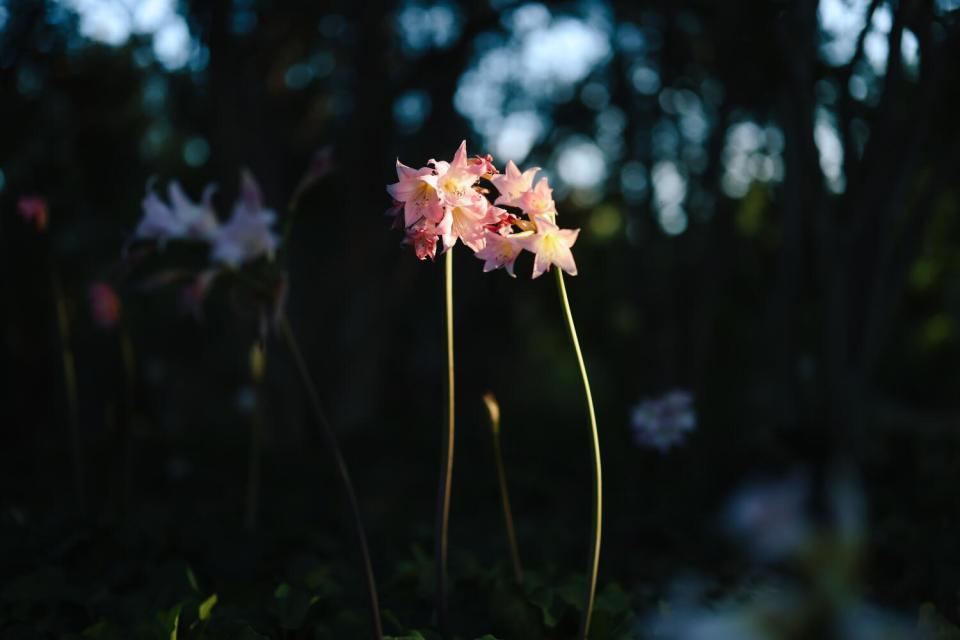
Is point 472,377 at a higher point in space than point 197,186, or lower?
lower

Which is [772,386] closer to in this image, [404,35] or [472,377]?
[404,35]

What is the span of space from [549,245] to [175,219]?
137 centimetres

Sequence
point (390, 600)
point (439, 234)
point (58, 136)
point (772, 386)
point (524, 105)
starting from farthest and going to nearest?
point (524, 105), point (58, 136), point (772, 386), point (390, 600), point (439, 234)

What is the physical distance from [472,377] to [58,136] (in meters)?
8.40

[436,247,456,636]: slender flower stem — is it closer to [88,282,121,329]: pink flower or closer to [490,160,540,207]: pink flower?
[490,160,540,207]: pink flower

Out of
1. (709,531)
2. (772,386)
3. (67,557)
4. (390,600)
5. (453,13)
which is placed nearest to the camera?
(390,600)

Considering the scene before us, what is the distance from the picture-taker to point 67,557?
2.94m

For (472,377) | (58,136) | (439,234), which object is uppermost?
(58,136)

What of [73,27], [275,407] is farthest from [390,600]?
[275,407]

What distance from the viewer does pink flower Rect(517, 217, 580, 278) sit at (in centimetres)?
177

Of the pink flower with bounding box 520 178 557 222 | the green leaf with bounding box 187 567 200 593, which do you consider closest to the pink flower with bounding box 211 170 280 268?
the pink flower with bounding box 520 178 557 222

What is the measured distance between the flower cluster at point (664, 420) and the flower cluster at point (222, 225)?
6.43 ft

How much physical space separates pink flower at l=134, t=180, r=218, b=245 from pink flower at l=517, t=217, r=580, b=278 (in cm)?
119

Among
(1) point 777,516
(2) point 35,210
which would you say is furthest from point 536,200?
(2) point 35,210
